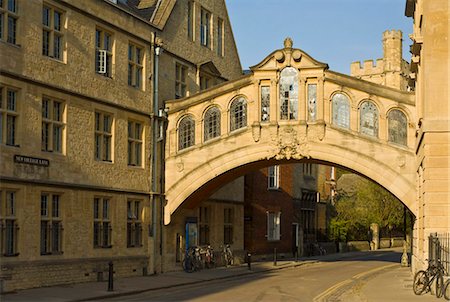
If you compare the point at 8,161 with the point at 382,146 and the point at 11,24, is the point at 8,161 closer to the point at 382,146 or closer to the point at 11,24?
the point at 11,24

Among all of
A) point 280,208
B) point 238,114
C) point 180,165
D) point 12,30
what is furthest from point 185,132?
point 280,208

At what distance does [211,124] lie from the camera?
34031 mm

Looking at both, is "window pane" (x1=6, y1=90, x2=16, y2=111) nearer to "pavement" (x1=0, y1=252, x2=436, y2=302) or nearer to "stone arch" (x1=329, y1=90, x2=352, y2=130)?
"pavement" (x1=0, y1=252, x2=436, y2=302)

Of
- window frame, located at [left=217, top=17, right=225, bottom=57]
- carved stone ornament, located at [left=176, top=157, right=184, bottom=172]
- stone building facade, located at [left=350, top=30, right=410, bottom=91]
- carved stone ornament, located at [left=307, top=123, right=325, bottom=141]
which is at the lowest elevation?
carved stone ornament, located at [left=176, top=157, right=184, bottom=172]

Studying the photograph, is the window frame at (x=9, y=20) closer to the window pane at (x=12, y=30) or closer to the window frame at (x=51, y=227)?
the window pane at (x=12, y=30)

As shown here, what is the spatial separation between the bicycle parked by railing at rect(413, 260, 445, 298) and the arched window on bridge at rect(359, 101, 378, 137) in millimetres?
8207

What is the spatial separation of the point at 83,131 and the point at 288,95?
9165 millimetres

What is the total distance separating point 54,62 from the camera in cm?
2636

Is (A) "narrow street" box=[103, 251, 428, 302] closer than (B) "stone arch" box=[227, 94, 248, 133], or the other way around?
(A) "narrow street" box=[103, 251, 428, 302]

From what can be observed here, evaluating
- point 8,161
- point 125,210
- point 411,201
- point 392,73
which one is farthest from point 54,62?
point 392,73

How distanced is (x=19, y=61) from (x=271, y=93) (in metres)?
11.8

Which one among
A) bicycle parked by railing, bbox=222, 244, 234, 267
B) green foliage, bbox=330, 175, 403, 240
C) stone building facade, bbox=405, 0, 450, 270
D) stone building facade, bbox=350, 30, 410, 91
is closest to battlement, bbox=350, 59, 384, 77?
stone building facade, bbox=350, 30, 410, 91

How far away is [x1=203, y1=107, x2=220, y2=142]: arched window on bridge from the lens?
1335 inches

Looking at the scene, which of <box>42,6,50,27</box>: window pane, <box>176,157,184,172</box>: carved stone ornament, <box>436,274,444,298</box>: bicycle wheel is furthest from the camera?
<box>176,157,184,172</box>: carved stone ornament
